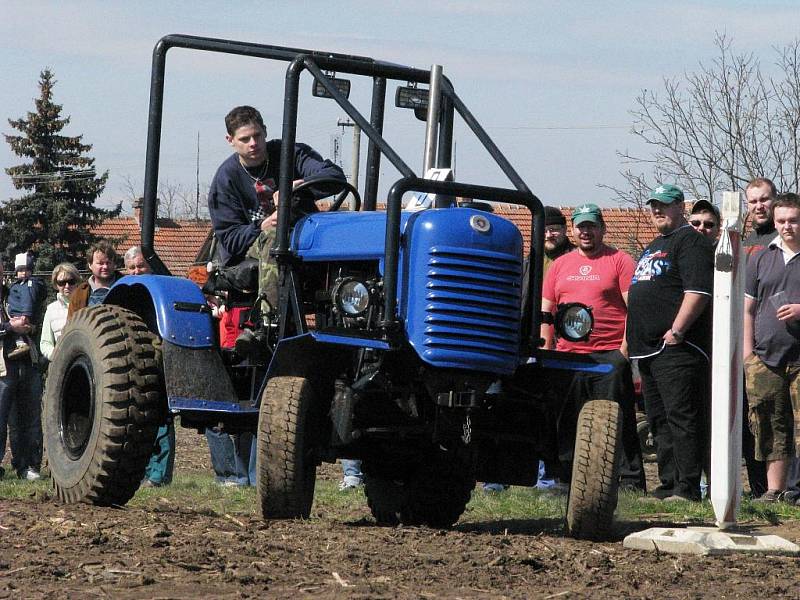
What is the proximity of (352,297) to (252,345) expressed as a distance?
100 centimetres

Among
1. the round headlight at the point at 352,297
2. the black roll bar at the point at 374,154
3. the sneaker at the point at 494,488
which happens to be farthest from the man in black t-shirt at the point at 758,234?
the round headlight at the point at 352,297

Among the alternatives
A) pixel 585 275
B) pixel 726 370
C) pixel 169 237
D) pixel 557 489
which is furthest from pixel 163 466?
pixel 169 237

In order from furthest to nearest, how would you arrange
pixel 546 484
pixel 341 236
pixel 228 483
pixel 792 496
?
pixel 228 483
pixel 546 484
pixel 792 496
pixel 341 236

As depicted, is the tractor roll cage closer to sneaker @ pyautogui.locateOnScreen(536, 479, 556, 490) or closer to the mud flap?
the mud flap

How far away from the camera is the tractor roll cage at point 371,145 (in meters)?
6.79

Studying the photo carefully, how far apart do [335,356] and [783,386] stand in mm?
3553

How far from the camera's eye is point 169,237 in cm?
4509

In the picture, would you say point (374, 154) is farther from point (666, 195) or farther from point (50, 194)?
point (50, 194)

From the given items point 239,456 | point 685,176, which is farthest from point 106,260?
point 685,176

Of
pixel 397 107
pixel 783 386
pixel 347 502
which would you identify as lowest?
pixel 347 502

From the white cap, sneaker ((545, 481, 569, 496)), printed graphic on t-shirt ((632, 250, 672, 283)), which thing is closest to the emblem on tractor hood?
printed graphic on t-shirt ((632, 250, 672, 283))

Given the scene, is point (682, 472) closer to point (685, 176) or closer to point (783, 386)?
point (783, 386)

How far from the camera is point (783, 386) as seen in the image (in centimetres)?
941

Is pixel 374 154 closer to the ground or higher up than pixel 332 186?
higher up
